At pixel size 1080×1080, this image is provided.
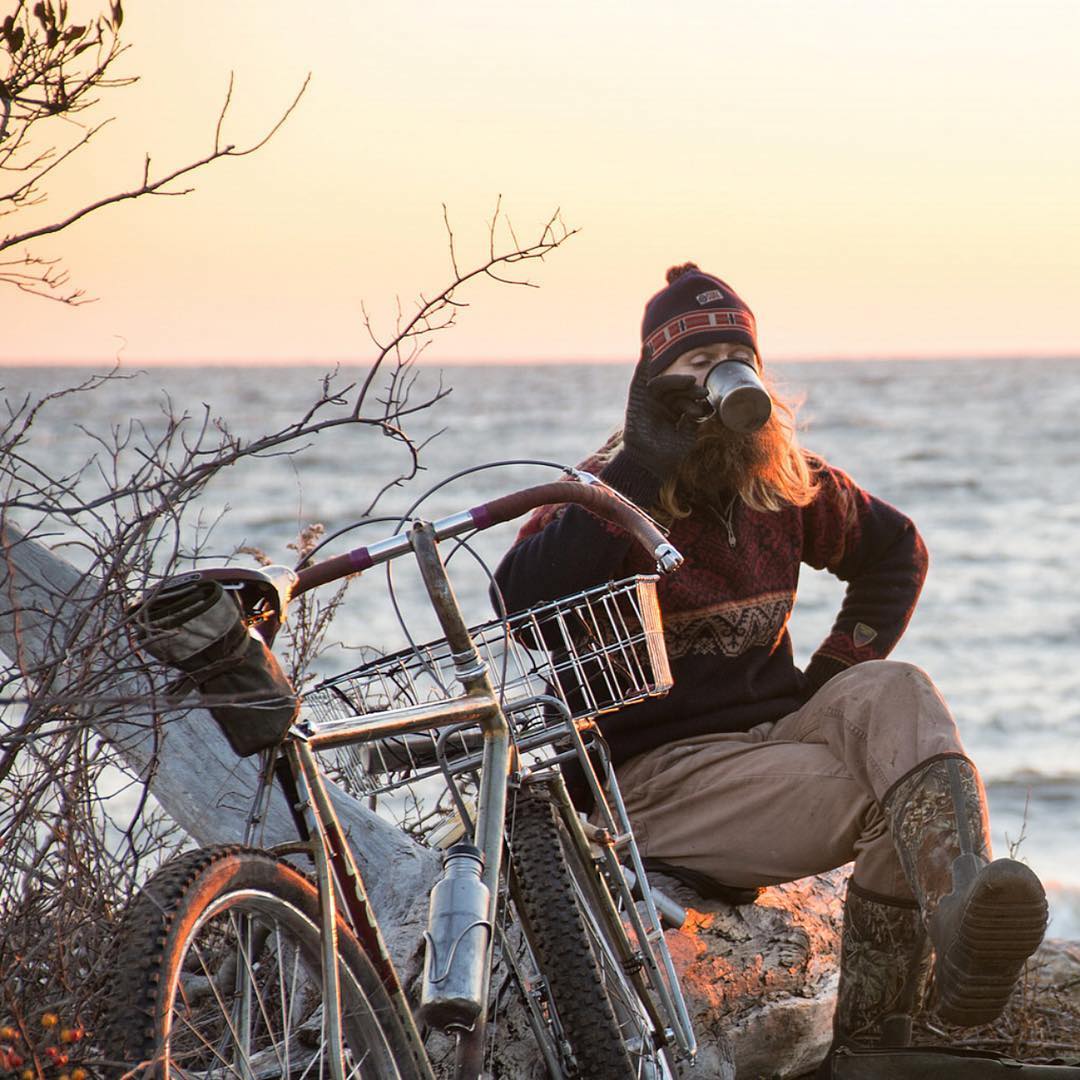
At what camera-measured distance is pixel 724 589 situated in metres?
3.54

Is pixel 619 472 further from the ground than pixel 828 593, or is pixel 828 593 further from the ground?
pixel 619 472

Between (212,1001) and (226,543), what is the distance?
42.8 ft

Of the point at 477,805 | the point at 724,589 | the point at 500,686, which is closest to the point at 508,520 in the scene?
the point at 500,686

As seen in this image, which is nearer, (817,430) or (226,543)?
(226,543)

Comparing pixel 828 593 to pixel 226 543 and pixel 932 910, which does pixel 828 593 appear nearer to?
pixel 226 543

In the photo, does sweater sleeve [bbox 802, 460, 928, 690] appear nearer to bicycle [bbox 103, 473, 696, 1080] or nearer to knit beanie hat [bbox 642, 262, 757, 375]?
knit beanie hat [bbox 642, 262, 757, 375]

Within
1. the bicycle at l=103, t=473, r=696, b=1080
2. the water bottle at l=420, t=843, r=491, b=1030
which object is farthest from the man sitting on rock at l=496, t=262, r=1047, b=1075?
the water bottle at l=420, t=843, r=491, b=1030

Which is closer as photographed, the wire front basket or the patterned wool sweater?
the wire front basket

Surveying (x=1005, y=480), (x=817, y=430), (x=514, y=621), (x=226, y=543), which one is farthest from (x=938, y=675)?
(x=817, y=430)

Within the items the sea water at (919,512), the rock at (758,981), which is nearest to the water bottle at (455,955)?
the sea water at (919,512)

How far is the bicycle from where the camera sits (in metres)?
1.92

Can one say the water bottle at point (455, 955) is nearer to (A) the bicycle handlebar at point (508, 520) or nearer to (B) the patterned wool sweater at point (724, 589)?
(A) the bicycle handlebar at point (508, 520)

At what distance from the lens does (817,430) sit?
115 ft

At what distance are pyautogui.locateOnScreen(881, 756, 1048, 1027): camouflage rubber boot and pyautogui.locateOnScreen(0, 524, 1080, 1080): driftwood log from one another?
546 millimetres
